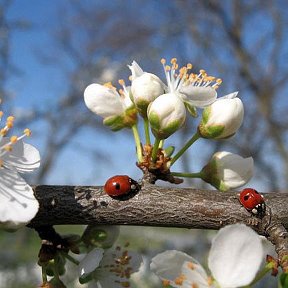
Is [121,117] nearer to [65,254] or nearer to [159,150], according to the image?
[159,150]

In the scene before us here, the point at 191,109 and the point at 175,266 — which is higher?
the point at 191,109

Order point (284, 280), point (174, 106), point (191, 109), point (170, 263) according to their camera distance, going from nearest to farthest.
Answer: point (284, 280) < point (170, 263) < point (174, 106) < point (191, 109)

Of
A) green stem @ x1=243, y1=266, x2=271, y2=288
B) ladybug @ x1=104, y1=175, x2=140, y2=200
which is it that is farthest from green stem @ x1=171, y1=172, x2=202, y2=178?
green stem @ x1=243, y1=266, x2=271, y2=288

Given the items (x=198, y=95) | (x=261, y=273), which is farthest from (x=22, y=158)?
(x=261, y=273)

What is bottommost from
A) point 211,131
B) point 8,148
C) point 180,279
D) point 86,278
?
point 86,278

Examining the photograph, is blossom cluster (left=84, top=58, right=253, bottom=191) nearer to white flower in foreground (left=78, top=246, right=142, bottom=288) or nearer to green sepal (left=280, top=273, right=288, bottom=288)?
white flower in foreground (left=78, top=246, right=142, bottom=288)

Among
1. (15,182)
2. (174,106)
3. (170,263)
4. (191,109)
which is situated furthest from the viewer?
(191,109)

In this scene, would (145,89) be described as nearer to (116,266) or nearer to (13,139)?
(13,139)
